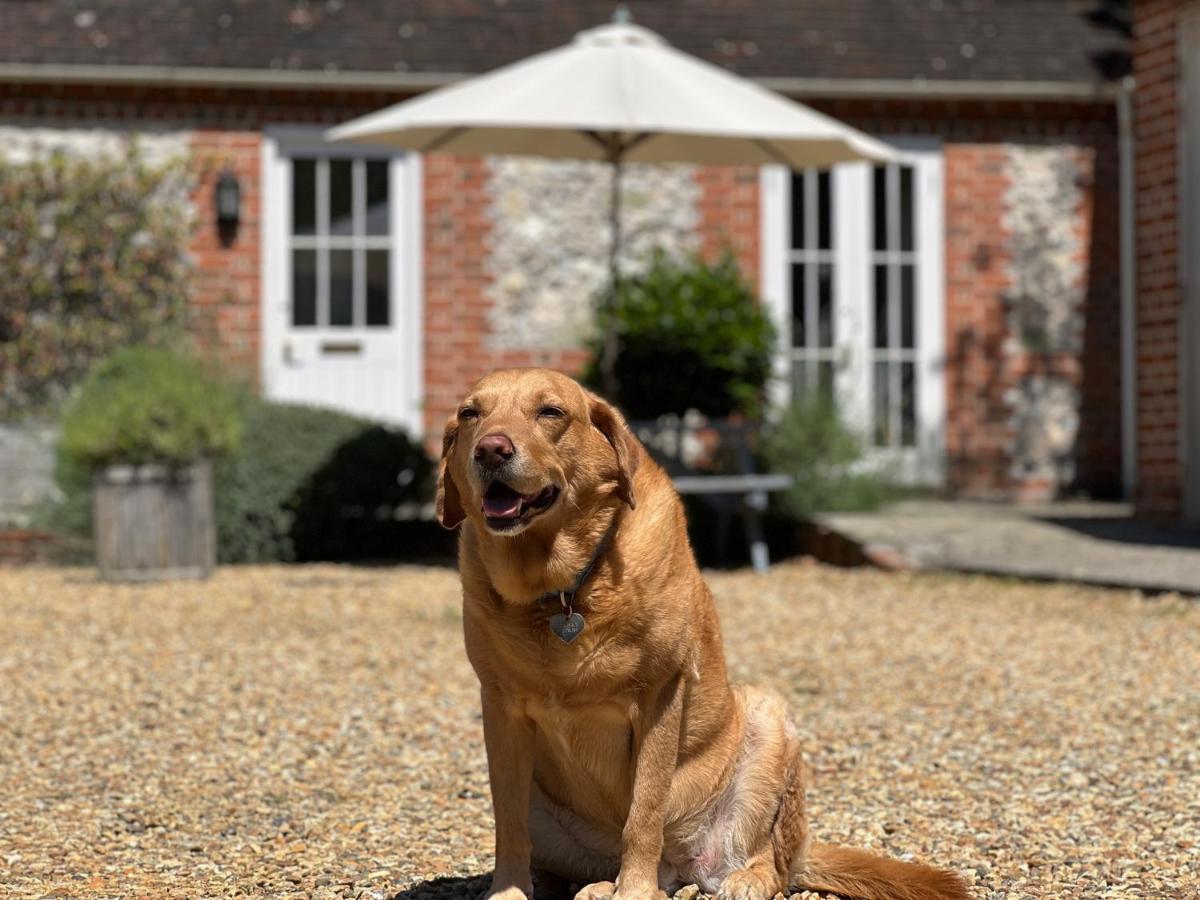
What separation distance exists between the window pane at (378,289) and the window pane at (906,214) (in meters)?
4.07

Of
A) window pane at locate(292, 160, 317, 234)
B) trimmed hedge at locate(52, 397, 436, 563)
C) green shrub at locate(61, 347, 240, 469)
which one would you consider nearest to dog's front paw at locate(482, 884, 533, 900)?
green shrub at locate(61, 347, 240, 469)

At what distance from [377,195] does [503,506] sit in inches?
402

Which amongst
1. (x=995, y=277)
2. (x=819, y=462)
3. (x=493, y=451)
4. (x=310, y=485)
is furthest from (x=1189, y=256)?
(x=493, y=451)

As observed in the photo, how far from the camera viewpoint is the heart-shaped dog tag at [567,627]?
2854 millimetres

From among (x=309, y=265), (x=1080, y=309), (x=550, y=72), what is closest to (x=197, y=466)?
(x=550, y=72)

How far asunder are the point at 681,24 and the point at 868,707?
29.9 feet

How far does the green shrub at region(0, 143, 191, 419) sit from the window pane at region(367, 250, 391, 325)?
138 cm

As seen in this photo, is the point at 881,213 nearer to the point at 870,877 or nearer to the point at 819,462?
the point at 819,462

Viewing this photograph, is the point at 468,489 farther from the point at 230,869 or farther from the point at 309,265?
the point at 309,265

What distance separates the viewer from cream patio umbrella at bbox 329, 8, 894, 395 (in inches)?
325

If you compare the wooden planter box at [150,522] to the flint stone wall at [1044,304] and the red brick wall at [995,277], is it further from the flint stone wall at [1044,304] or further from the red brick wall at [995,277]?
the flint stone wall at [1044,304]

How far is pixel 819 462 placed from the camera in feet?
35.0

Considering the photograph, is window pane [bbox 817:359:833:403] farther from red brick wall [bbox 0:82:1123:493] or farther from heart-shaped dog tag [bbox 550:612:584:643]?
heart-shaped dog tag [bbox 550:612:584:643]

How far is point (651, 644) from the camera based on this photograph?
9.58ft
